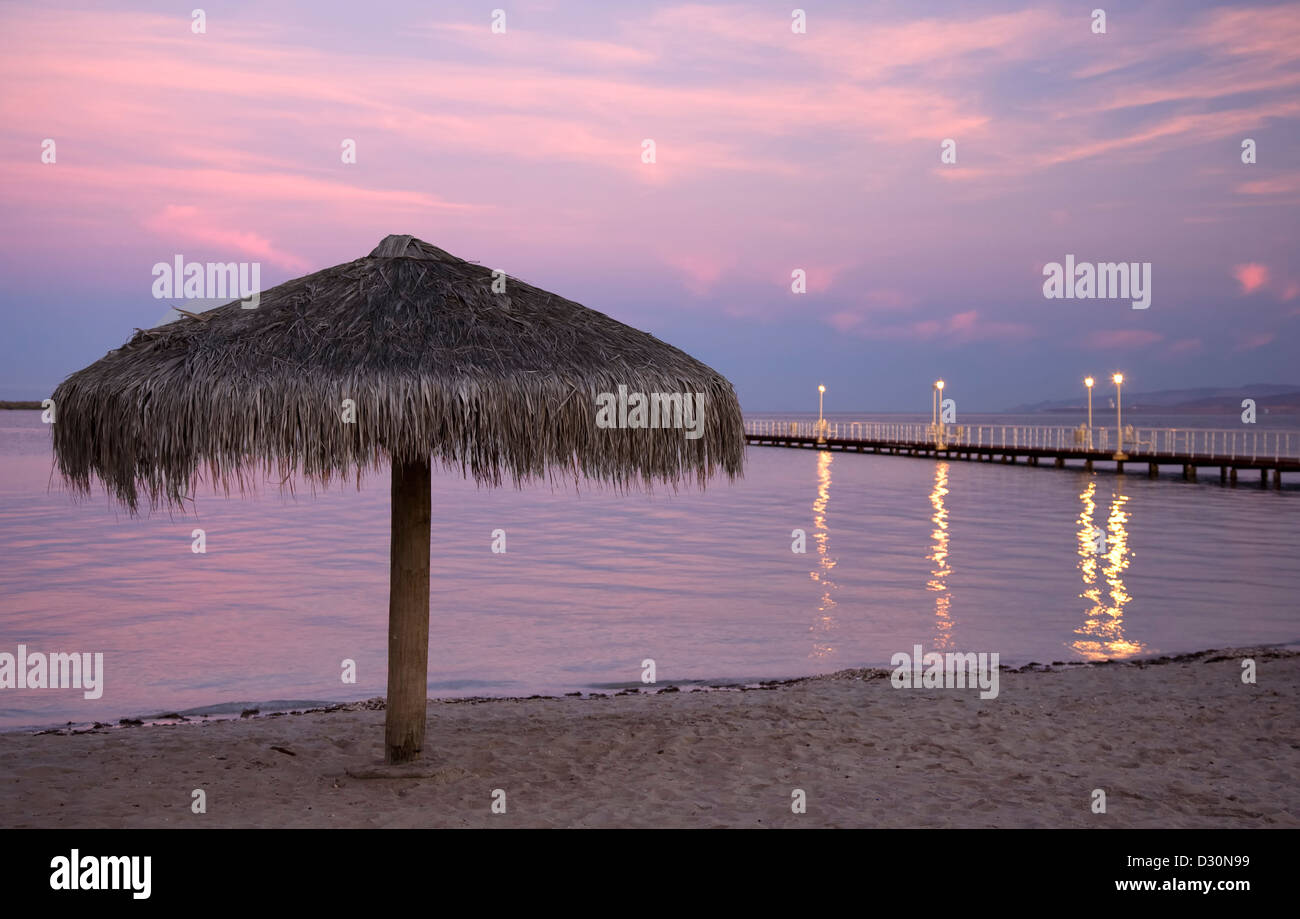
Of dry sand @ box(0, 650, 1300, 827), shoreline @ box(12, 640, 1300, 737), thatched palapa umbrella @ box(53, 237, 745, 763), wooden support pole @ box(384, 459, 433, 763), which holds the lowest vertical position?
shoreline @ box(12, 640, 1300, 737)

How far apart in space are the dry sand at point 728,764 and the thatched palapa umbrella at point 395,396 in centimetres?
101

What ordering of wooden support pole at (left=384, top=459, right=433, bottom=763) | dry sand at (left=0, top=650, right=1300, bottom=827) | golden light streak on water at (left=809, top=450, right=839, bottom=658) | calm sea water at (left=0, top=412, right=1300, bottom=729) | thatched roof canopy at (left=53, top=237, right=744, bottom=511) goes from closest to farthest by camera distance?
thatched roof canopy at (left=53, top=237, right=744, bottom=511)
dry sand at (left=0, top=650, right=1300, bottom=827)
wooden support pole at (left=384, top=459, right=433, bottom=763)
calm sea water at (left=0, top=412, right=1300, bottom=729)
golden light streak on water at (left=809, top=450, right=839, bottom=658)

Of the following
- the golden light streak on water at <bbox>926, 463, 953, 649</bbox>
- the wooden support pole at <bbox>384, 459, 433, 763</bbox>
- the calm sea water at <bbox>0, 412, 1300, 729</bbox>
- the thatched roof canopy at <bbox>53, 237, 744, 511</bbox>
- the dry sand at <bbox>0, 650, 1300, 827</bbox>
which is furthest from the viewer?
the golden light streak on water at <bbox>926, 463, 953, 649</bbox>

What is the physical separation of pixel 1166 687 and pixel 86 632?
1231 centimetres

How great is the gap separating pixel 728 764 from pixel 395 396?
322 cm

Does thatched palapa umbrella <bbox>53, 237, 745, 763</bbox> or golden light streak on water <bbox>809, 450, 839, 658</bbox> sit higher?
thatched palapa umbrella <bbox>53, 237, 745, 763</bbox>

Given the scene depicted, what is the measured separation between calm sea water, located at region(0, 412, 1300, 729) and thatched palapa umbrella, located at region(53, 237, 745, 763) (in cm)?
254

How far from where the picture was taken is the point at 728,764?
6.82 metres

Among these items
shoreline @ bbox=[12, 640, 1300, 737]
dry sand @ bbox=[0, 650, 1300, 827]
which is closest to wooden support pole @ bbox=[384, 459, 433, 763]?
dry sand @ bbox=[0, 650, 1300, 827]

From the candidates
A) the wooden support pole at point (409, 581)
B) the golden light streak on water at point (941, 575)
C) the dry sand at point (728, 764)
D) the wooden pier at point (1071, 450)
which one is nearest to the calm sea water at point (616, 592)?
the golden light streak on water at point (941, 575)

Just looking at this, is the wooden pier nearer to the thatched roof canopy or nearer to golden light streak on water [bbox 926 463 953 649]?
golden light streak on water [bbox 926 463 953 649]

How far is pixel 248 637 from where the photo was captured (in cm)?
1316

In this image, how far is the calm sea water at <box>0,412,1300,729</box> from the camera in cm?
1155
